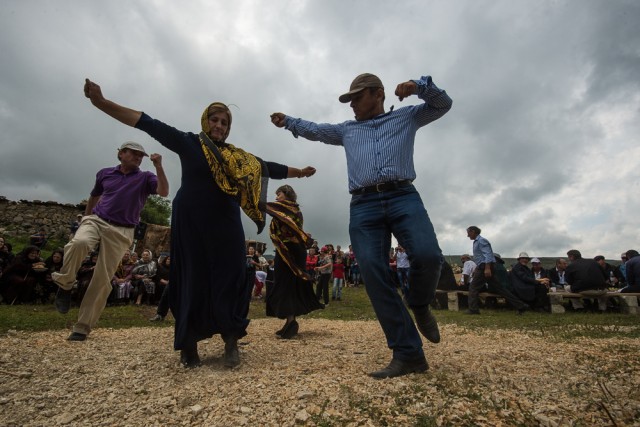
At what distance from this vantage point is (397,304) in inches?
113

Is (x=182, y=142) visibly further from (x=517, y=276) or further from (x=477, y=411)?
(x=517, y=276)

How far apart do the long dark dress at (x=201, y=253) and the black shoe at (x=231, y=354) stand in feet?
0.20

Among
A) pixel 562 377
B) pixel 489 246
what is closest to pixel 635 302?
pixel 489 246

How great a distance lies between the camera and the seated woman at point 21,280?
848 cm

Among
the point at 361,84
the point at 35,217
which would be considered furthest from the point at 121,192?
the point at 35,217

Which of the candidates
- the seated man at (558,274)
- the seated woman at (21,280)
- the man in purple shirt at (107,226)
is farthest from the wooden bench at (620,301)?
the seated woman at (21,280)

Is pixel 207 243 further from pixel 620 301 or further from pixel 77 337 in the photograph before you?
pixel 620 301

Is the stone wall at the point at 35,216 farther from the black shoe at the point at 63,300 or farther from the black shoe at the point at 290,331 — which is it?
the black shoe at the point at 290,331

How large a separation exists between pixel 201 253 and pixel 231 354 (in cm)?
89

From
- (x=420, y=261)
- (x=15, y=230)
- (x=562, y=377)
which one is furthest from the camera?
(x=15, y=230)

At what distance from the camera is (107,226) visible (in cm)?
459

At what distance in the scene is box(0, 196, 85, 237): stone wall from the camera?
59.3 ft

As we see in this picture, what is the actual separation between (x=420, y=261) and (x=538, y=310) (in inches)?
347

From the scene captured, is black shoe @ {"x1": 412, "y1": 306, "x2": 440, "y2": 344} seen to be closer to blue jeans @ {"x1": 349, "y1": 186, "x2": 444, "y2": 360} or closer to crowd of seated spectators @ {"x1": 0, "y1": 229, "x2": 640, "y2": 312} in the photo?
blue jeans @ {"x1": 349, "y1": 186, "x2": 444, "y2": 360}
